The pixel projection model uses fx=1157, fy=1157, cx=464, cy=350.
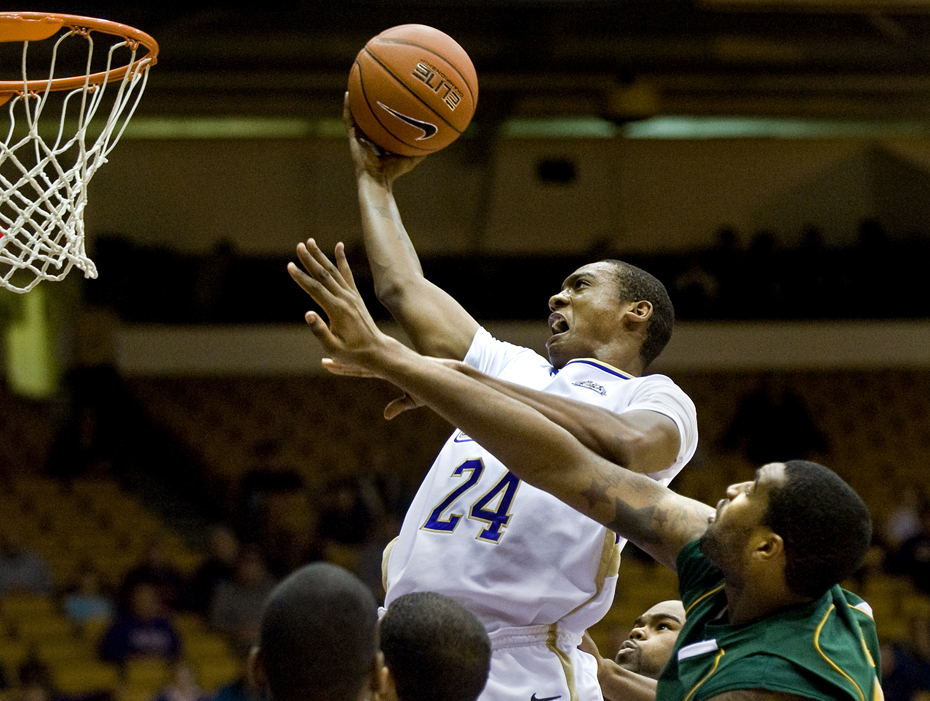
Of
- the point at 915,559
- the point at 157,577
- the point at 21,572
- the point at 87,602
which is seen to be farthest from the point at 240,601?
the point at 915,559

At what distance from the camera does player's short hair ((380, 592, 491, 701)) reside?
78.3 inches

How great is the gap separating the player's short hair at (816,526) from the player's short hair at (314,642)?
782mm

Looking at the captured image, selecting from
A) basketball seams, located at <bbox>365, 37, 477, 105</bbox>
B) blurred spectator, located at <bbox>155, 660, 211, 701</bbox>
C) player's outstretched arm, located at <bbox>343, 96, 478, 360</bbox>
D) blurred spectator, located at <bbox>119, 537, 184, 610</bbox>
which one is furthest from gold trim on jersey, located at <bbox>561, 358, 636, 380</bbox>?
blurred spectator, located at <bbox>119, 537, 184, 610</bbox>

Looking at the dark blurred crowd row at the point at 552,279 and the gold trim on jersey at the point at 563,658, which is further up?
the gold trim on jersey at the point at 563,658

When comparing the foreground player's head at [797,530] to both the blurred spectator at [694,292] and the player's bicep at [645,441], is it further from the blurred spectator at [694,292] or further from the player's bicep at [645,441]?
the blurred spectator at [694,292]

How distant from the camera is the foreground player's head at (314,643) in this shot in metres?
1.72

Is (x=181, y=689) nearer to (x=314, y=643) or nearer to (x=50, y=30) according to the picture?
(x=50, y=30)

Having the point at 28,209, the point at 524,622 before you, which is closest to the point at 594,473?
the point at 524,622

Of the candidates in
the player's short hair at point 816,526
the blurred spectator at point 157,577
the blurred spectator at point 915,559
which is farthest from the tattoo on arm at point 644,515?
the blurred spectator at point 915,559

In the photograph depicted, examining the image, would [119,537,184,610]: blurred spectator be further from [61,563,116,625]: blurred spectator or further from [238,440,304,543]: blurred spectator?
[238,440,304,543]: blurred spectator

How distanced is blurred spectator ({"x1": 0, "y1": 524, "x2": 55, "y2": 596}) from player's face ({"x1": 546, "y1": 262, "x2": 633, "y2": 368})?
645cm

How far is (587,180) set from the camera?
1223 cm

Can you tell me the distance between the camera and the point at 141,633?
7.44 meters

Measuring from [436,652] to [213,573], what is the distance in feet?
21.1
